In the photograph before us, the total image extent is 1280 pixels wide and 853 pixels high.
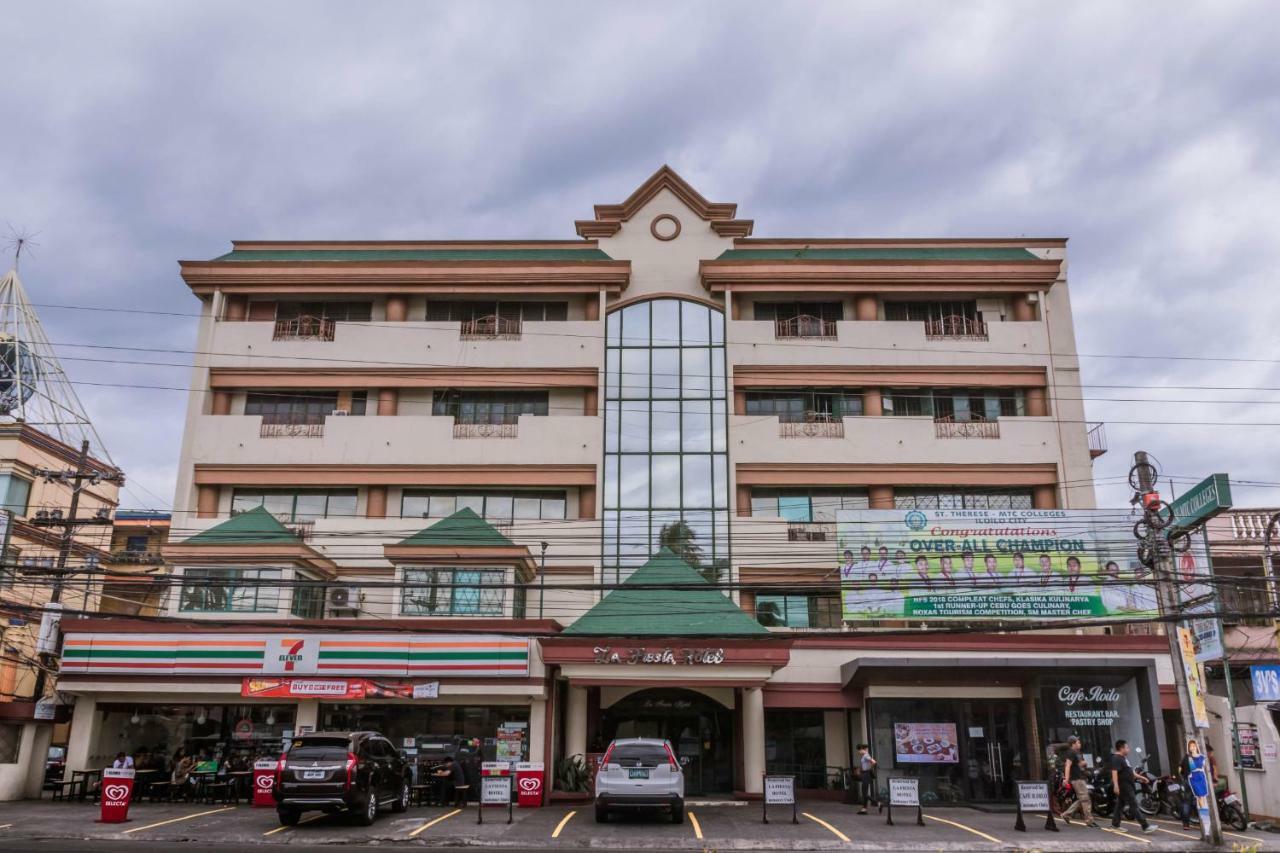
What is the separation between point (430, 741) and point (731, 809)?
9.31 m

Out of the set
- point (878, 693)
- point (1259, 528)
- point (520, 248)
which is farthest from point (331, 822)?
point (1259, 528)

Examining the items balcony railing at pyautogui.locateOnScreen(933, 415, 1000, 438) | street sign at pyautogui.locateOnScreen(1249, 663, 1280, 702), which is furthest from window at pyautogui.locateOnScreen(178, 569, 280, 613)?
street sign at pyautogui.locateOnScreen(1249, 663, 1280, 702)

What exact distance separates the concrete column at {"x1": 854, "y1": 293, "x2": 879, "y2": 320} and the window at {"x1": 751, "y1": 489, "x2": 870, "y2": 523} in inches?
278

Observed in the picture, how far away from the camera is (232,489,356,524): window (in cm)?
3734

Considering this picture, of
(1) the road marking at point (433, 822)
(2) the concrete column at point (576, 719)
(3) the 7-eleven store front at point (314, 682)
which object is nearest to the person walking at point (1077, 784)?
(2) the concrete column at point (576, 719)

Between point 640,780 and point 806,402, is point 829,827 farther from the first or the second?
point 806,402

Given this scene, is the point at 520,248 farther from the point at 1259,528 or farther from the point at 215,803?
the point at 1259,528

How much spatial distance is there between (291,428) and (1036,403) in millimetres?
28431

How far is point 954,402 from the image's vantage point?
128 feet

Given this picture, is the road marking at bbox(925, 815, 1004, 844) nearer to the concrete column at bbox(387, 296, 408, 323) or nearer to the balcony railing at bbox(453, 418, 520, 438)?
the balcony railing at bbox(453, 418, 520, 438)

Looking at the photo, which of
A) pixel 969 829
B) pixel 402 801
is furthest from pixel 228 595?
pixel 969 829

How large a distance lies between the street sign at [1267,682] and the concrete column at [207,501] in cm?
3346

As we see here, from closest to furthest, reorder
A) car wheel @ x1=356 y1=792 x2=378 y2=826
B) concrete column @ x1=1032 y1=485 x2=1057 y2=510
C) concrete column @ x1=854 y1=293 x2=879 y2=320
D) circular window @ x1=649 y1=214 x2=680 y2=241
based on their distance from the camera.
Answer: car wheel @ x1=356 y1=792 x2=378 y2=826 → concrete column @ x1=1032 y1=485 x2=1057 y2=510 → concrete column @ x1=854 y1=293 x2=879 y2=320 → circular window @ x1=649 y1=214 x2=680 y2=241

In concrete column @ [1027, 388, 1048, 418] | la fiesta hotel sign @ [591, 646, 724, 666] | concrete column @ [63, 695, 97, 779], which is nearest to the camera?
la fiesta hotel sign @ [591, 646, 724, 666]
